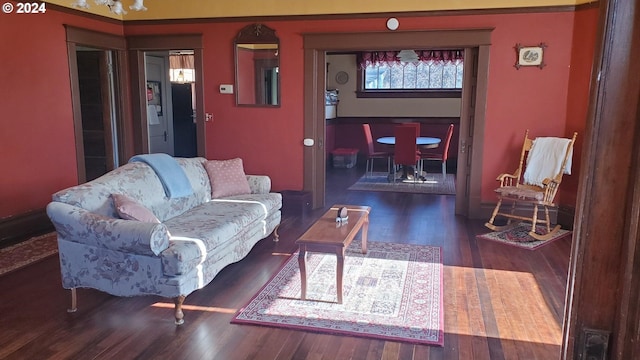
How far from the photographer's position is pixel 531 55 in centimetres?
546

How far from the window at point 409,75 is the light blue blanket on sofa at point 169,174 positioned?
6.62 metres

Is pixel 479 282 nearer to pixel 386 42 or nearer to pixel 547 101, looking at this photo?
pixel 547 101

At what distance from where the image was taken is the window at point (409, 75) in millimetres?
9885

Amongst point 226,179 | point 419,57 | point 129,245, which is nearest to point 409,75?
point 419,57

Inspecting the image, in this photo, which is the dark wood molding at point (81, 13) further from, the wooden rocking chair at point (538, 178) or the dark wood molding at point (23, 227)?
the wooden rocking chair at point (538, 178)

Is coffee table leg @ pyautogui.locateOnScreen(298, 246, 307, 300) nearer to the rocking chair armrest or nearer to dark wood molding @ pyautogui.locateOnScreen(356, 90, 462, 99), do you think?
the rocking chair armrest

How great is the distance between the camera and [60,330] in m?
2.96

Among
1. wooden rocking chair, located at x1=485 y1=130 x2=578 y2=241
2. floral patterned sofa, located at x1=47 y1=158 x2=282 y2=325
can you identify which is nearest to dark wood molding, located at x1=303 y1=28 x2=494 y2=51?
wooden rocking chair, located at x1=485 y1=130 x2=578 y2=241

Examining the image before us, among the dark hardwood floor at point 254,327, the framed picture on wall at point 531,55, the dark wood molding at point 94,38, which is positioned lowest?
the dark hardwood floor at point 254,327

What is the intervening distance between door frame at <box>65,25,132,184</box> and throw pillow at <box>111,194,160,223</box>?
8.98 ft

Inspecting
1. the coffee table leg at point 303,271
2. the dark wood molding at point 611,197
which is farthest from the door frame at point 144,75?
the dark wood molding at point 611,197

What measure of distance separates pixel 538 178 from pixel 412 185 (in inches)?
110

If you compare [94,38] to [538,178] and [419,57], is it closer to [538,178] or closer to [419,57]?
[538,178]

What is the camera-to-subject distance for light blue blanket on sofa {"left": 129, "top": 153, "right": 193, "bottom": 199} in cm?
406
